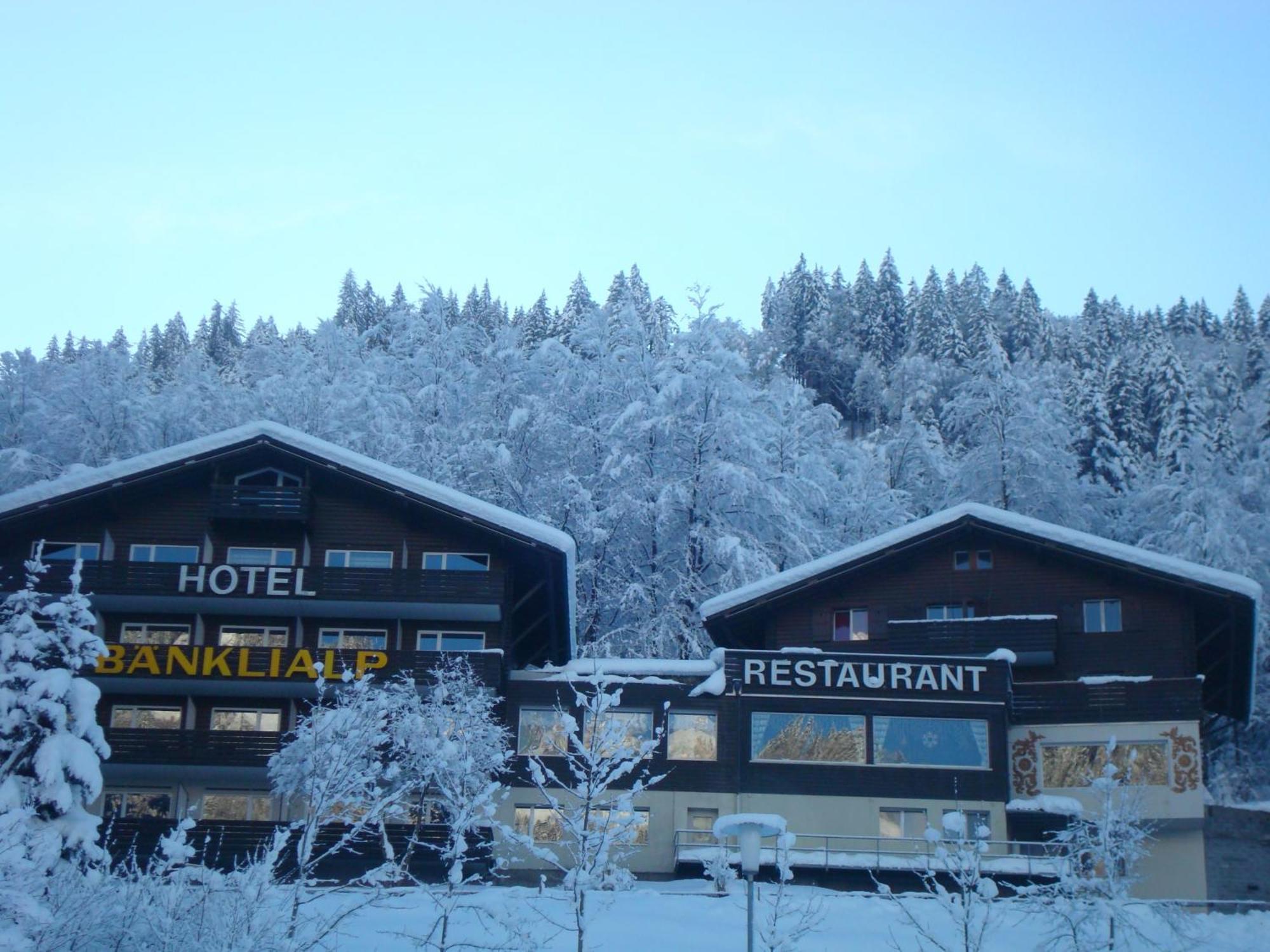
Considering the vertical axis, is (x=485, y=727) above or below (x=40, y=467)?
below

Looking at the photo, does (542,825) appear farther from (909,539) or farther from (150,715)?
(909,539)

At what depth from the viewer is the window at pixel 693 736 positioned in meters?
36.4

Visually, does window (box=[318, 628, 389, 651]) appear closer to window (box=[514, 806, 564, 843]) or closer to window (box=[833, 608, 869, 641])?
window (box=[514, 806, 564, 843])

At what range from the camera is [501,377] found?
57.3m

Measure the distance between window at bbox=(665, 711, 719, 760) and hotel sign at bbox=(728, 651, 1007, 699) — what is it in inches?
51.2

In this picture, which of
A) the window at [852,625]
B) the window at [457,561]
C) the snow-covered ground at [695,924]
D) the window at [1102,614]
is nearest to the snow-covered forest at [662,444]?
the window at [852,625]

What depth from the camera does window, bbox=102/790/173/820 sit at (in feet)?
123

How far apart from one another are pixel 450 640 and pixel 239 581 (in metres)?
6.13

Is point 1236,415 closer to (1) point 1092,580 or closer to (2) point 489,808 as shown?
(1) point 1092,580

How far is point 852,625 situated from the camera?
4119cm

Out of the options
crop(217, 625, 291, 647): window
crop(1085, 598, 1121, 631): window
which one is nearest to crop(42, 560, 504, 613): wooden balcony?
crop(217, 625, 291, 647): window

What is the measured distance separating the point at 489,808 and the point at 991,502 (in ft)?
136

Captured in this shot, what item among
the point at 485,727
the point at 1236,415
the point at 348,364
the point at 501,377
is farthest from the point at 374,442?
the point at 1236,415

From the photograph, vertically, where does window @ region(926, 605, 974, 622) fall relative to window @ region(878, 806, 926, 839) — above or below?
above
